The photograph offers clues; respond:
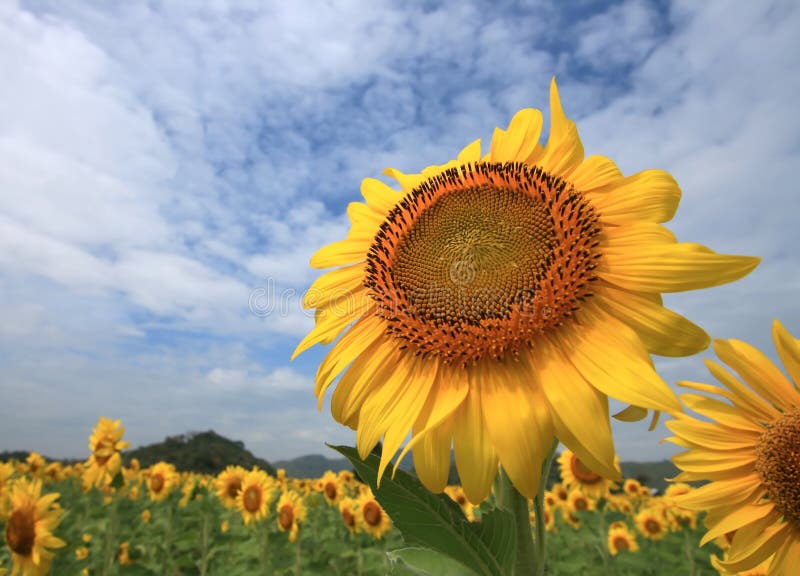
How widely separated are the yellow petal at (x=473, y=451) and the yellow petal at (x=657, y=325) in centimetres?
59

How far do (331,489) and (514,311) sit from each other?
35.7 feet

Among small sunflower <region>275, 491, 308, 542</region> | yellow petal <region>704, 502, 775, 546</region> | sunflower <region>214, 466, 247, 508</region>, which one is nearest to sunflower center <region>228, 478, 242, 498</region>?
sunflower <region>214, 466, 247, 508</region>

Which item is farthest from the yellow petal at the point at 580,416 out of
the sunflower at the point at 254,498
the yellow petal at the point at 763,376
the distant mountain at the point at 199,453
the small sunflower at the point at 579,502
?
the distant mountain at the point at 199,453

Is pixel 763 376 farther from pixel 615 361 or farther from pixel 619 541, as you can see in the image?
pixel 619 541

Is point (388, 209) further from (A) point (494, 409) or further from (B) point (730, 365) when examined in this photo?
(B) point (730, 365)

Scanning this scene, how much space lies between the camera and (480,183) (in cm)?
244

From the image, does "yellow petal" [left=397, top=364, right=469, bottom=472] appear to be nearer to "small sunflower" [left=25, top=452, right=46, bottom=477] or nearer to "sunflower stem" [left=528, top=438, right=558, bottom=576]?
"sunflower stem" [left=528, top=438, right=558, bottom=576]

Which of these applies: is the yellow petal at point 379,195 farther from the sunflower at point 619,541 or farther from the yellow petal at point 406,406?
the sunflower at point 619,541

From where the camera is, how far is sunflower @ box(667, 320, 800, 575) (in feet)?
9.18

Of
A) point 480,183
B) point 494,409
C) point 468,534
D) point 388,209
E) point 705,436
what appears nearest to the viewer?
point 468,534

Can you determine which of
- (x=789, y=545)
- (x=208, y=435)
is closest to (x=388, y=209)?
(x=789, y=545)

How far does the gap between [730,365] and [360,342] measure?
233 centimetres

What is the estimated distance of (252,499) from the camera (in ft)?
31.2

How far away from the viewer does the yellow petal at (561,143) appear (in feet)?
7.47
